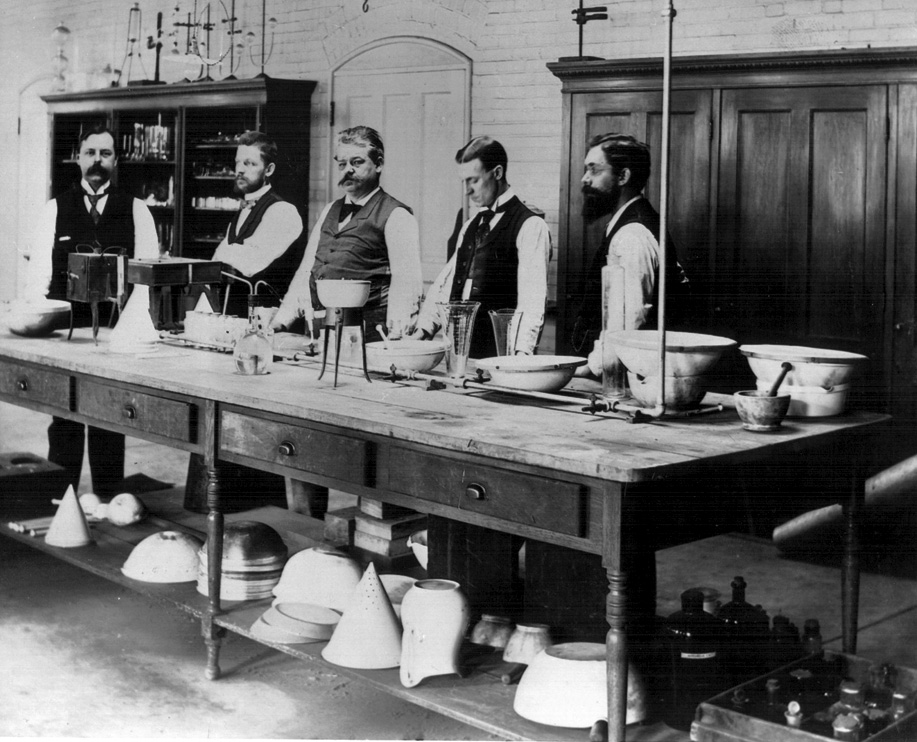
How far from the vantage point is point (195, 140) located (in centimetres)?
858

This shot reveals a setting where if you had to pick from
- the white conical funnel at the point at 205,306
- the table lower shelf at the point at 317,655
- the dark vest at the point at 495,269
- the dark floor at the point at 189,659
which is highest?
the dark vest at the point at 495,269

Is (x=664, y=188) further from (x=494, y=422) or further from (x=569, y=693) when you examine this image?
(x=569, y=693)

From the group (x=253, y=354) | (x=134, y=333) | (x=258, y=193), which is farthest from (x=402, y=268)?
(x=253, y=354)

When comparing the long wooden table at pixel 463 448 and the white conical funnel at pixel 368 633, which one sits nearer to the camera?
the long wooden table at pixel 463 448

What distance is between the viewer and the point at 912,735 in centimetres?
250

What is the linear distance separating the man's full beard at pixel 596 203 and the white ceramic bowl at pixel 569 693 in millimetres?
3578

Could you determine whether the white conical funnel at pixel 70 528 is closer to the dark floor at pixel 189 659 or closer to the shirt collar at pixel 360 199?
the dark floor at pixel 189 659

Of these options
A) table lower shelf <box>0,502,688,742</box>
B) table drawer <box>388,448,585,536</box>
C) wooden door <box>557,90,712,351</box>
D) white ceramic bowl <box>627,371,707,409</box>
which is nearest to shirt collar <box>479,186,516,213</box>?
wooden door <box>557,90,712,351</box>

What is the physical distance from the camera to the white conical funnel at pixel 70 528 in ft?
13.6

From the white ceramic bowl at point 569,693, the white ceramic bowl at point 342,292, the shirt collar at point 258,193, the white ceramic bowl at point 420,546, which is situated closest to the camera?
the white ceramic bowl at point 569,693

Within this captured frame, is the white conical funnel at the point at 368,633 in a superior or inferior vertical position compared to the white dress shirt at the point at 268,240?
inferior

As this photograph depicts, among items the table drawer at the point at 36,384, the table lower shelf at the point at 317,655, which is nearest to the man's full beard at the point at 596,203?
the table lower shelf at the point at 317,655

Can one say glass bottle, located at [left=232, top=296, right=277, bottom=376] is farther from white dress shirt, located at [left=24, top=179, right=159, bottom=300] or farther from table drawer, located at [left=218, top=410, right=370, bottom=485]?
white dress shirt, located at [left=24, top=179, right=159, bottom=300]

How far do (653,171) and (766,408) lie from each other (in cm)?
330
